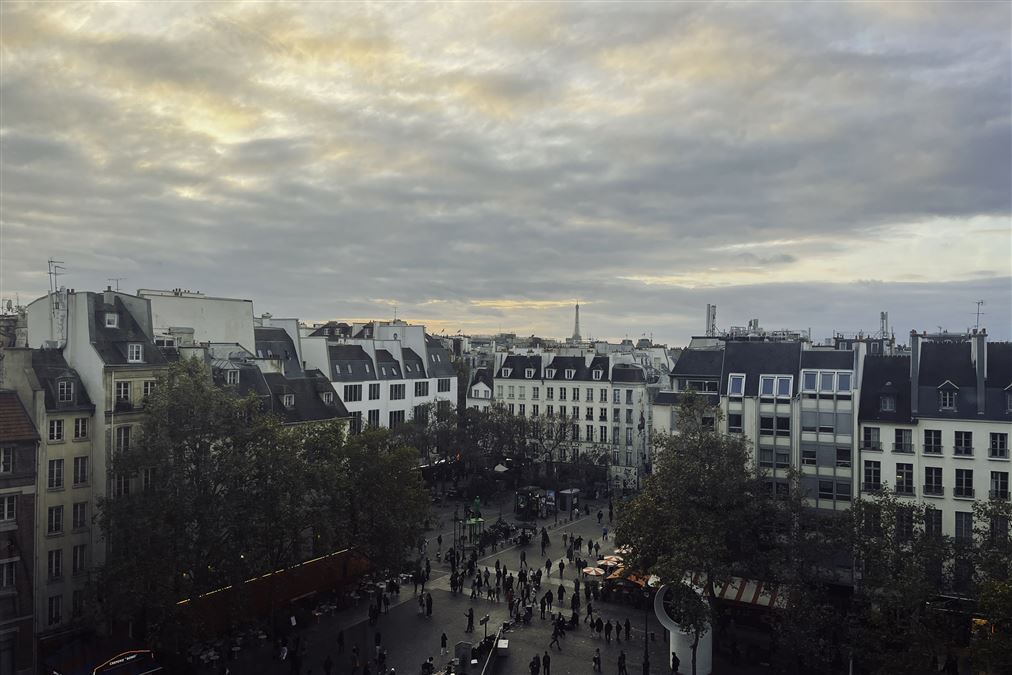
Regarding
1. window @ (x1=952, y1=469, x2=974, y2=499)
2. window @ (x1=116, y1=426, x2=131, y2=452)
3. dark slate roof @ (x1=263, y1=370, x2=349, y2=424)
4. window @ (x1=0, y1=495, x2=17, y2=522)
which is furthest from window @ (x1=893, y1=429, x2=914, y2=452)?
window @ (x1=0, y1=495, x2=17, y2=522)

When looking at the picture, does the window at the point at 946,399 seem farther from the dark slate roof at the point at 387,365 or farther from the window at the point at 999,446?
the dark slate roof at the point at 387,365

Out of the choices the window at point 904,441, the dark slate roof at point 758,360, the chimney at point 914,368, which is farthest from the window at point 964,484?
the dark slate roof at point 758,360

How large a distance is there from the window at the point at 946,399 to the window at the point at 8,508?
56988 millimetres

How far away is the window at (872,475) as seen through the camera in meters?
49.9

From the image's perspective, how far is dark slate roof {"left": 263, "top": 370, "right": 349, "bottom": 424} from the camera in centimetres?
5606

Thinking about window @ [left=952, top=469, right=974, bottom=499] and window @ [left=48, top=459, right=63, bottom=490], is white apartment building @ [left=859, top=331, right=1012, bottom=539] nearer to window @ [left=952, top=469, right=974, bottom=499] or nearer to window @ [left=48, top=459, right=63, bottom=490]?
window @ [left=952, top=469, right=974, bottom=499]

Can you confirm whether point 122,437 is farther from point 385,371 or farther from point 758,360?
point 758,360

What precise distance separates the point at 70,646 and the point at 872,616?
40343mm

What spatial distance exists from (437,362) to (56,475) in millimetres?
59135

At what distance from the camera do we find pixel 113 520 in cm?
3731

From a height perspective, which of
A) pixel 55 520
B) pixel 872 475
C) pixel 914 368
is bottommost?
pixel 55 520

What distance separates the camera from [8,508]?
37.9 meters

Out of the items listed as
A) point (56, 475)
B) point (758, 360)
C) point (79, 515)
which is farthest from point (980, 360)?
point (56, 475)

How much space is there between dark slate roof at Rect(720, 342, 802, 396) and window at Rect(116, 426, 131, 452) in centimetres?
4351
